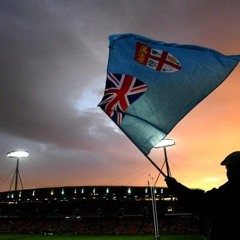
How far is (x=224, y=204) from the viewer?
11.2ft

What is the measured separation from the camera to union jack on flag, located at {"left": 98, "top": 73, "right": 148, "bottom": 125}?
696 cm

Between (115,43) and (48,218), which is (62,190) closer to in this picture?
(48,218)

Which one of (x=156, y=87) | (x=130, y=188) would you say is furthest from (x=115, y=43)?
(x=130, y=188)

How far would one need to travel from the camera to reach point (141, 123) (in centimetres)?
668

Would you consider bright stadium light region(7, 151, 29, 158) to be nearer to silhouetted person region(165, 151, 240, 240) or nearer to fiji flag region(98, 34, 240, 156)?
fiji flag region(98, 34, 240, 156)

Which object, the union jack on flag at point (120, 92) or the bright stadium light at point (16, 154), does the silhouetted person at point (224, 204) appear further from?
the bright stadium light at point (16, 154)

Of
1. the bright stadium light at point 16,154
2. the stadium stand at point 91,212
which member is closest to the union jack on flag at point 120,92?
the stadium stand at point 91,212

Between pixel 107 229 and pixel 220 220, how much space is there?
218 feet

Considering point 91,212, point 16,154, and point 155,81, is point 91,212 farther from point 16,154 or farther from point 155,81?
point 155,81

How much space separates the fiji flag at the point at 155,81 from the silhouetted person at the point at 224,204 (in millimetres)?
3001

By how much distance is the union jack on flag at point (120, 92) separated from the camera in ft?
22.8

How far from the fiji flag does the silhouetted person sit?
9.84 feet

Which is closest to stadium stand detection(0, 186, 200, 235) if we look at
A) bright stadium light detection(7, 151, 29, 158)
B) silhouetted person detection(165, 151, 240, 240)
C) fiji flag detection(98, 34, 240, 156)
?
bright stadium light detection(7, 151, 29, 158)

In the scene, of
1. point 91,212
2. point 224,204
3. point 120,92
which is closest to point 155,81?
point 120,92
